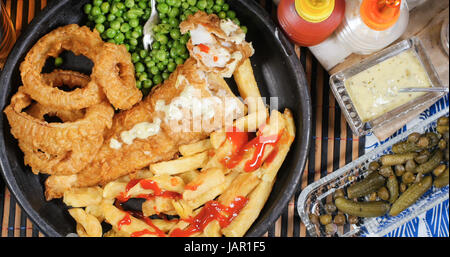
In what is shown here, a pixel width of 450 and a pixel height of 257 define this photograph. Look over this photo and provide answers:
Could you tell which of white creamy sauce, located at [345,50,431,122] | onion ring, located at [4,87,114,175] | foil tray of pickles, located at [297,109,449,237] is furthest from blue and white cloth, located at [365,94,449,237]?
onion ring, located at [4,87,114,175]

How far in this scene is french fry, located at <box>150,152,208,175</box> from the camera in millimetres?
3961

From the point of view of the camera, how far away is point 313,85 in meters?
4.60

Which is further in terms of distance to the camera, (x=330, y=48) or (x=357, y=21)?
(x=330, y=48)

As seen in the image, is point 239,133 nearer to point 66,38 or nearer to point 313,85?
point 313,85

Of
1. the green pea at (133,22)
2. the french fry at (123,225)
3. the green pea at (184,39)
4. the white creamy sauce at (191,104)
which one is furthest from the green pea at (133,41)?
the french fry at (123,225)

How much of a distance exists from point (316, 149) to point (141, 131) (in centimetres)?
184

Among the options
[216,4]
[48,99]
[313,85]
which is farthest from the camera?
[313,85]

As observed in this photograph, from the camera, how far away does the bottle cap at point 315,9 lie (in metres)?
3.85

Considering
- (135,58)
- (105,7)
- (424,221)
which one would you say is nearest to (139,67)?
(135,58)

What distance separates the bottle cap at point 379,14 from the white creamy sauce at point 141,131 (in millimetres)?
2136

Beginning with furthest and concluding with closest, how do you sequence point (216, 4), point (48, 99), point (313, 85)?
point (313, 85), point (216, 4), point (48, 99)

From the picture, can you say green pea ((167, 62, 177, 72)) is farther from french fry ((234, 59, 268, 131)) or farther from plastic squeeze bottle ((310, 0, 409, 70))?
plastic squeeze bottle ((310, 0, 409, 70))
